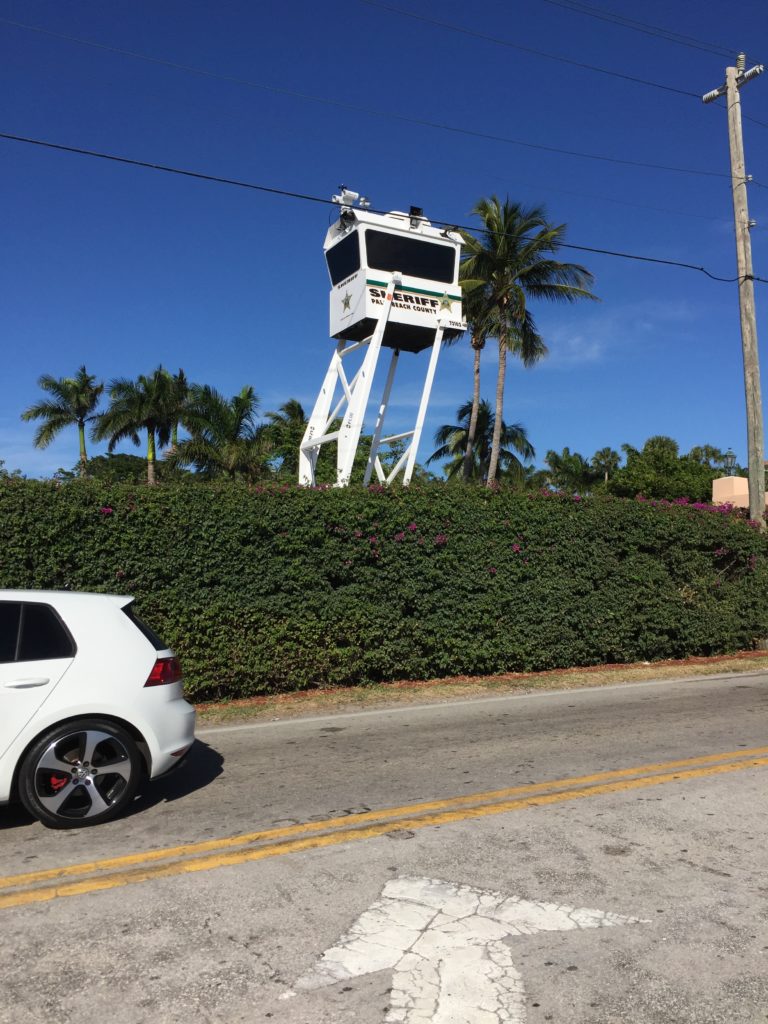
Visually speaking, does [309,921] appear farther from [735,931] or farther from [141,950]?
[735,931]

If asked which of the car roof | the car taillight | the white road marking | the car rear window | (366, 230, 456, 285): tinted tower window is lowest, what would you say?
the white road marking

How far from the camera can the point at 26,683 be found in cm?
481

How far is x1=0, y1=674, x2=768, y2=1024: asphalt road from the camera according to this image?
122 inches

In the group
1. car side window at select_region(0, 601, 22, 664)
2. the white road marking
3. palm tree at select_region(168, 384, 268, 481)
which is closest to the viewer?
the white road marking

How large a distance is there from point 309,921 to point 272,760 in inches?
129

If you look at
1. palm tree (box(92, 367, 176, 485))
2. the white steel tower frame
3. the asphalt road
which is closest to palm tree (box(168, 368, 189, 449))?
palm tree (box(92, 367, 176, 485))

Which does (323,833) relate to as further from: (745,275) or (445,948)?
(745,275)

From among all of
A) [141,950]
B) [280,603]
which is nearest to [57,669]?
[141,950]

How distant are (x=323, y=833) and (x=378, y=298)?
57.2 feet

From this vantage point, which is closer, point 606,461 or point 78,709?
point 78,709

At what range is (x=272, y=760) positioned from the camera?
6.94 metres

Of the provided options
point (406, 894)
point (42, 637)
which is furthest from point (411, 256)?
point (406, 894)

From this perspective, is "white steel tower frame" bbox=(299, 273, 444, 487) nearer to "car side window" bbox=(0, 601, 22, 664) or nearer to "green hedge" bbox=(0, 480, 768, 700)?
"green hedge" bbox=(0, 480, 768, 700)

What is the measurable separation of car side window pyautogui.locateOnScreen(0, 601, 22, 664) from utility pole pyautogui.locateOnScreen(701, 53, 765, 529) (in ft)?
47.7
